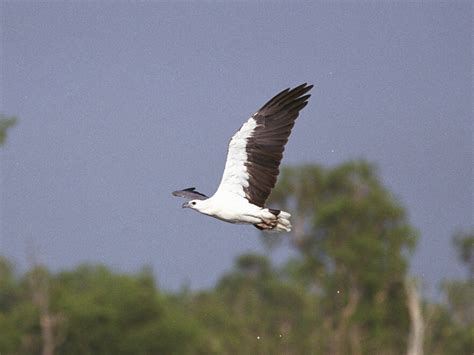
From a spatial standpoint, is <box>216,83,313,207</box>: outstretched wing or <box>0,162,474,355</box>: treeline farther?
<box>0,162,474,355</box>: treeline

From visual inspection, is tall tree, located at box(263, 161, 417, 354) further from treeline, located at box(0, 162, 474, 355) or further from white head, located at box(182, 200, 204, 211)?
white head, located at box(182, 200, 204, 211)

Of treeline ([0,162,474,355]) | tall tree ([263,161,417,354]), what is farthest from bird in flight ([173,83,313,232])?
tall tree ([263,161,417,354])

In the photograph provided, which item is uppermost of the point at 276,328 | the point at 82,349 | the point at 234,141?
the point at 276,328

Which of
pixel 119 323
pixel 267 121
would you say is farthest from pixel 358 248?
pixel 267 121

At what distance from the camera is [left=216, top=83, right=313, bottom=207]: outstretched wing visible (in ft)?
56.6

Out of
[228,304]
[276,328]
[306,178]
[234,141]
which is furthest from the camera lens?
[228,304]

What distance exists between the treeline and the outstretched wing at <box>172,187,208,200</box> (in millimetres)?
15357

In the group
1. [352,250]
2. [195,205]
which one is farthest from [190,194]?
[352,250]

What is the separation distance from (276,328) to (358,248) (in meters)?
4.78

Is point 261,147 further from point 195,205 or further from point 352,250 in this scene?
point 352,250

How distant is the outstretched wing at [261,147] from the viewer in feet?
56.6

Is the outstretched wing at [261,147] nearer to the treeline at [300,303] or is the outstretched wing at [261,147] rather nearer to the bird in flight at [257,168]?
the bird in flight at [257,168]

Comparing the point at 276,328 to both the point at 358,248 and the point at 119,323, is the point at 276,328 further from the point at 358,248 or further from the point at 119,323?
the point at 119,323

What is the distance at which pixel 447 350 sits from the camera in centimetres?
5028
